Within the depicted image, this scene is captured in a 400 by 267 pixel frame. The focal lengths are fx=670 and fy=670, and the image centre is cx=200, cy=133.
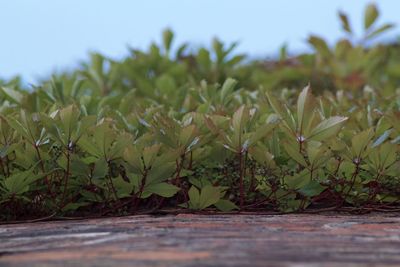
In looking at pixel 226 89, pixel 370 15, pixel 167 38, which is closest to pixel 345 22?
pixel 370 15

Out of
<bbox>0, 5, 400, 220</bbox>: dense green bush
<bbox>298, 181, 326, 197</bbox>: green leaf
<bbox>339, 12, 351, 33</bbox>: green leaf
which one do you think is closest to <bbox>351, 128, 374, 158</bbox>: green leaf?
<bbox>0, 5, 400, 220</bbox>: dense green bush

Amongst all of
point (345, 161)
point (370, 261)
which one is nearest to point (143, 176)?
point (345, 161)

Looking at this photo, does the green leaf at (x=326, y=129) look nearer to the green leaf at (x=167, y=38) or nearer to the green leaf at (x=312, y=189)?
the green leaf at (x=312, y=189)

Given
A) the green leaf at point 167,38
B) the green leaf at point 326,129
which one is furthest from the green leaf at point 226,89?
the green leaf at point 167,38

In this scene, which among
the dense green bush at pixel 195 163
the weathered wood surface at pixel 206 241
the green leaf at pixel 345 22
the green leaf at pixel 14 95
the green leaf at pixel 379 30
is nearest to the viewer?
the weathered wood surface at pixel 206 241

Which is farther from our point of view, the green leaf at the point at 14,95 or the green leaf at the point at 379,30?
the green leaf at the point at 379,30

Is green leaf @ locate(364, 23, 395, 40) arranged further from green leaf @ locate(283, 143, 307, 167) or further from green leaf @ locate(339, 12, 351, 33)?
green leaf @ locate(283, 143, 307, 167)

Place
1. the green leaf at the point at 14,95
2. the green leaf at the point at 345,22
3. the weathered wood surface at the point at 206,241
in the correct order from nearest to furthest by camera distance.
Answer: the weathered wood surface at the point at 206,241, the green leaf at the point at 14,95, the green leaf at the point at 345,22

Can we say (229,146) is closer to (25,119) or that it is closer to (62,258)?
(25,119)

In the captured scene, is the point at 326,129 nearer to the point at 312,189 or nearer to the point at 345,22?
the point at 312,189
